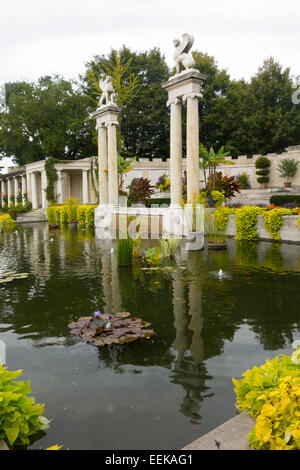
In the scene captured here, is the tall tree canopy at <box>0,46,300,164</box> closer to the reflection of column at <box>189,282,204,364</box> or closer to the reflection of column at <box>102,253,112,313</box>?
the reflection of column at <box>102,253,112,313</box>

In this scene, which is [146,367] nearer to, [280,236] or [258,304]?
[258,304]

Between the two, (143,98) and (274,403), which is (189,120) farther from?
(143,98)

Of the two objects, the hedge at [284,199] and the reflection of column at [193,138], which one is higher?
the reflection of column at [193,138]

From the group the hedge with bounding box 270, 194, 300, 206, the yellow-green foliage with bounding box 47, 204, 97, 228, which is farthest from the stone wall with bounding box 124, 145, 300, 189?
the yellow-green foliage with bounding box 47, 204, 97, 228

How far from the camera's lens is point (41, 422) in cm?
280

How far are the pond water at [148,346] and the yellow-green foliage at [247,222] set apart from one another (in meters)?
4.43

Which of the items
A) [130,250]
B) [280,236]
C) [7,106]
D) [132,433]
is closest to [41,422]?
[132,433]

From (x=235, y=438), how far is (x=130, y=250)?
676 cm

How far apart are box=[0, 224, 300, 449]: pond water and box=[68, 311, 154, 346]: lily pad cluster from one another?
97 millimetres

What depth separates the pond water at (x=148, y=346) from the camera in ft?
9.34

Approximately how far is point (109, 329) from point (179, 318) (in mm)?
1065

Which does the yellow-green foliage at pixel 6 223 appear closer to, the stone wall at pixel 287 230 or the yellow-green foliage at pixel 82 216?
the yellow-green foliage at pixel 82 216

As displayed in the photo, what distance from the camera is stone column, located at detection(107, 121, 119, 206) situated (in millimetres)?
18156

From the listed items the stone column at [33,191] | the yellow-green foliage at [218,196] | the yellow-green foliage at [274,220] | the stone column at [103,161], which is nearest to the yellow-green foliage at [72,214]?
the stone column at [103,161]
